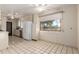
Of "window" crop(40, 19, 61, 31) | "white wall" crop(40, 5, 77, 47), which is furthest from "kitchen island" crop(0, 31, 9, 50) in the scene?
"window" crop(40, 19, 61, 31)

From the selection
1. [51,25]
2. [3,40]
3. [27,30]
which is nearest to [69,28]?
[51,25]

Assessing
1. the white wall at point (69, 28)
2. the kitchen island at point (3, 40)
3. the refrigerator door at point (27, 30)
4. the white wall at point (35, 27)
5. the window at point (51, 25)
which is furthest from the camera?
the refrigerator door at point (27, 30)

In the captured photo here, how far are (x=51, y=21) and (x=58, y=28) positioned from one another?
1009mm

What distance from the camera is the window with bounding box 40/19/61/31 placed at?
24.8 feet

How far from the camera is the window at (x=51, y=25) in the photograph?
7.55 m

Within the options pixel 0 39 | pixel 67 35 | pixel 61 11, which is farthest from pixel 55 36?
pixel 0 39

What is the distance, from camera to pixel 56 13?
733cm

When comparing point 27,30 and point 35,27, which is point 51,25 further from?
point 27,30

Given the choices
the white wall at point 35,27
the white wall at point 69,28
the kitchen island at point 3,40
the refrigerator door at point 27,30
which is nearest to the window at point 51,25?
the white wall at point 35,27

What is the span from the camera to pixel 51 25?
8211mm

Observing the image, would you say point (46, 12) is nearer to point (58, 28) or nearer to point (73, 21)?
point (58, 28)

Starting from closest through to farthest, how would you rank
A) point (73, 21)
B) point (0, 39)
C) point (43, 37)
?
point (0, 39)
point (73, 21)
point (43, 37)

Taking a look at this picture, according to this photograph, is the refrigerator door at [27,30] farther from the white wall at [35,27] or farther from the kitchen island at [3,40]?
the kitchen island at [3,40]

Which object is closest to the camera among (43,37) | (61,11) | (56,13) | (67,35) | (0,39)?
(0,39)
